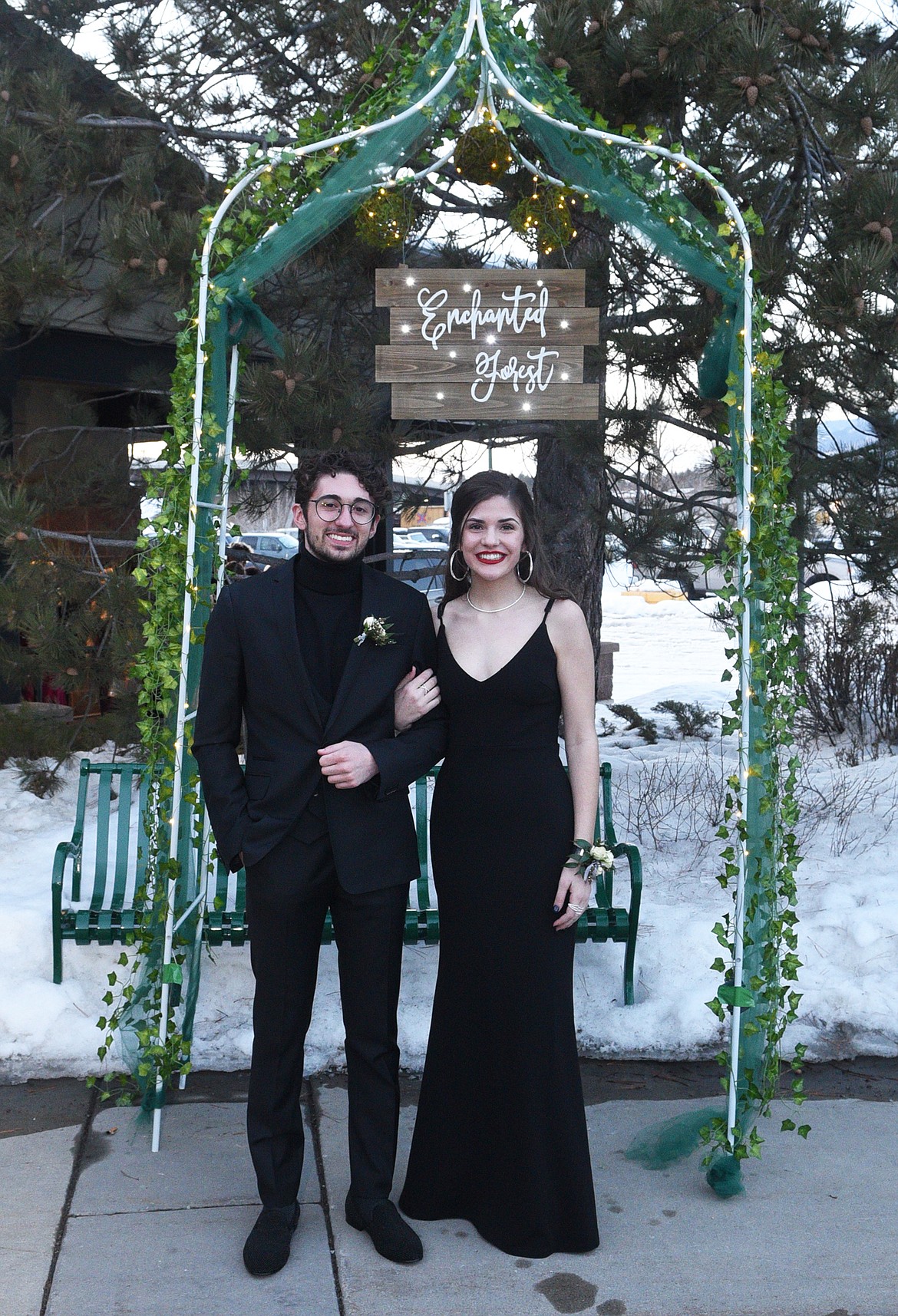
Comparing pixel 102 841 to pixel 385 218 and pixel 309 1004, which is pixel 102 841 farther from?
pixel 385 218

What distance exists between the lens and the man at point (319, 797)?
9.50 feet

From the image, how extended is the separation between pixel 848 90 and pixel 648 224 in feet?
5.06

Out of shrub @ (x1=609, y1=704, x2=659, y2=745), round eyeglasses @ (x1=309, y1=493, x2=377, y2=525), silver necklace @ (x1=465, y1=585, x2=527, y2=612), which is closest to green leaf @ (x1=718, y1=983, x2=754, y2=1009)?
silver necklace @ (x1=465, y1=585, x2=527, y2=612)

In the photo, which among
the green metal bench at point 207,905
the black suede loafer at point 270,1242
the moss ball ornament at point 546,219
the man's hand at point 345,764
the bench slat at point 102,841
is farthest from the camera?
the bench slat at point 102,841

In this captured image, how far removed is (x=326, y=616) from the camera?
2992 mm

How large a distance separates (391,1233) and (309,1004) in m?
0.60

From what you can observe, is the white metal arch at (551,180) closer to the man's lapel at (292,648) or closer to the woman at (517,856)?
the woman at (517,856)

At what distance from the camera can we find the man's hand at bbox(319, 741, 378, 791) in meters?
2.81

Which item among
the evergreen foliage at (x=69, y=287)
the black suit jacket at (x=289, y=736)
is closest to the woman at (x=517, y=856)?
the black suit jacket at (x=289, y=736)

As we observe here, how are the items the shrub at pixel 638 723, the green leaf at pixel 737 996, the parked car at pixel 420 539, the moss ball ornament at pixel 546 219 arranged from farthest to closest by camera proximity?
the parked car at pixel 420 539 → the shrub at pixel 638 723 → the moss ball ornament at pixel 546 219 → the green leaf at pixel 737 996

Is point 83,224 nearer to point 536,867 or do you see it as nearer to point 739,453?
point 739,453

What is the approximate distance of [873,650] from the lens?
868 centimetres

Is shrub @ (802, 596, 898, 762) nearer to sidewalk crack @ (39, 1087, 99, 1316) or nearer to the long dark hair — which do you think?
the long dark hair

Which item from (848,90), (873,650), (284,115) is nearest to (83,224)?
(284,115)
